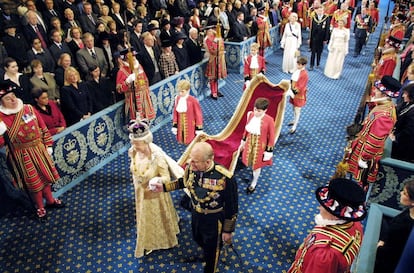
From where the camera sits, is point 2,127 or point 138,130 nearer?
point 138,130

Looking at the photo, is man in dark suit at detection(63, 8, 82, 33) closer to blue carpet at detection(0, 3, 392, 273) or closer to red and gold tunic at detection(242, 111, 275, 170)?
blue carpet at detection(0, 3, 392, 273)

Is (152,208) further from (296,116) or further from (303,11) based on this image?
(303,11)

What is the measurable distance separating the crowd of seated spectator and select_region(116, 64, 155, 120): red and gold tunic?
33 centimetres

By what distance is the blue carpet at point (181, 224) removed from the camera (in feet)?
13.0

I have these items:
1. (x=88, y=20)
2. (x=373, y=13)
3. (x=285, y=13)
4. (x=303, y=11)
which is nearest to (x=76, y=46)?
(x=88, y=20)

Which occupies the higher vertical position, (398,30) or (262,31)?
(398,30)

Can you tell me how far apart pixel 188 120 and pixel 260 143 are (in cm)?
126

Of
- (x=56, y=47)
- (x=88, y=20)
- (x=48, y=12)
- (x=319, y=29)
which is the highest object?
(x=48, y=12)

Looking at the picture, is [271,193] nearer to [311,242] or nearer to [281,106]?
[281,106]

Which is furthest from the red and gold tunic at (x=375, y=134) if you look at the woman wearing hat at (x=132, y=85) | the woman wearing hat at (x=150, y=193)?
the woman wearing hat at (x=132, y=85)

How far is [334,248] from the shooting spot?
245 centimetres

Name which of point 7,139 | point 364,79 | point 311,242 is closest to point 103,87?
point 7,139

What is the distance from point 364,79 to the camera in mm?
9070

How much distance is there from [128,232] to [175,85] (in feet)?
10.8
